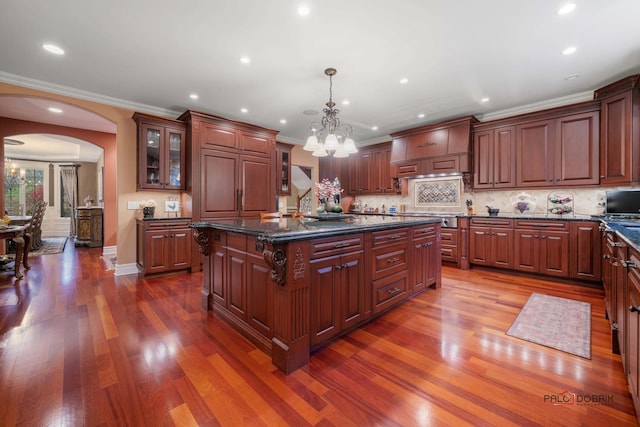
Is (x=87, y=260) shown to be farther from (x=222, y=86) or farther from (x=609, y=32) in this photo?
(x=609, y=32)

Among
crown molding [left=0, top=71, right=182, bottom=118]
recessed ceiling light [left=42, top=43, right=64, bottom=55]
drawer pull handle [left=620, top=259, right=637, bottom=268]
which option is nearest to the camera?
drawer pull handle [left=620, top=259, right=637, bottom=268]

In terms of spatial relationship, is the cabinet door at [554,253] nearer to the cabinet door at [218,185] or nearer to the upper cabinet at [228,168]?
the upper cabinet at [228,168]

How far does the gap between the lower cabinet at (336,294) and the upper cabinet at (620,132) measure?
12.4 ft

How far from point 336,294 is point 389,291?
0.79 m

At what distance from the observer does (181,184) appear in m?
4.60

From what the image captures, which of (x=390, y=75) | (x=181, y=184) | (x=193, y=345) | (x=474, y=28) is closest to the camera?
(x=193, y=345)

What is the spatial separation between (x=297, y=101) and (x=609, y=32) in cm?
356

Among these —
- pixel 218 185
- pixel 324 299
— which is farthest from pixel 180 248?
pixel 324 299

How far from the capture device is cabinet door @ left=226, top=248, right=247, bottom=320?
2203mm

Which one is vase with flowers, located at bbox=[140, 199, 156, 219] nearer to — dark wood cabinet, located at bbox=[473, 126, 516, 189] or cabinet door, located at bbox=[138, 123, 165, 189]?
cabinet door, located at bbox=[138, 123, 165, 189]

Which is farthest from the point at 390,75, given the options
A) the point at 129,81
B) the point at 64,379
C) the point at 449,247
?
the point at 64,379

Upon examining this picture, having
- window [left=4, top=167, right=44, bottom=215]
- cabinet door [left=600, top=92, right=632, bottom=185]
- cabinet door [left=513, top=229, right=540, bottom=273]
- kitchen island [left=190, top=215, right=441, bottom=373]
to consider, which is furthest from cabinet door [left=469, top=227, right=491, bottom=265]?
window [left=4, top=167, right=44, bottom=215]

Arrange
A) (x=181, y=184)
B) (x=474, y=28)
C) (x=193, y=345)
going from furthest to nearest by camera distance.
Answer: (x=181, y=184) → (x=474, y=28) → (x=193, y=345)

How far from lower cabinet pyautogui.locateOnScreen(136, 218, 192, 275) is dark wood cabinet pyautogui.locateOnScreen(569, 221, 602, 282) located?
5588 mm
